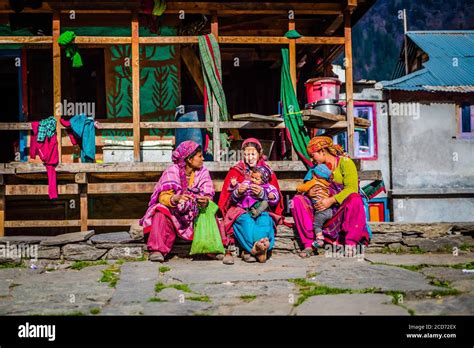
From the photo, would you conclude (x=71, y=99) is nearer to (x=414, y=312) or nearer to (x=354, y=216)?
(x=354, y=216)

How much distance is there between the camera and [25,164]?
775 centimetres

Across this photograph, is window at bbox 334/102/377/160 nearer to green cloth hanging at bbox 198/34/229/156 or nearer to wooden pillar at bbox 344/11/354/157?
wooden pillar at bbox 344/11/354/157

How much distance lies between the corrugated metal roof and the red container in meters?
7.84

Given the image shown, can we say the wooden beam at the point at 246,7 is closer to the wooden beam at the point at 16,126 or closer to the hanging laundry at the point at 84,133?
the hanging laundry at the point at 84,133

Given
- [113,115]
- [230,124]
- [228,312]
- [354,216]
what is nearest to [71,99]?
[113,115]

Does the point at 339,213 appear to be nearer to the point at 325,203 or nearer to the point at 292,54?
the point at 325,203

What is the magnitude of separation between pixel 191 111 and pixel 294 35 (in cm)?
252

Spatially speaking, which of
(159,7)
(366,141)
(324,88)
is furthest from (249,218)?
(366,141)

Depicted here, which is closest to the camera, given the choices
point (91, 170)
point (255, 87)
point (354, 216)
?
point (354, 216)

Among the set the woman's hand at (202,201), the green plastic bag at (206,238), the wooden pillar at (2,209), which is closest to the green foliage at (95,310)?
the green plastic bag at (206,238)

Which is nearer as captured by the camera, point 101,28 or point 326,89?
point 326,89

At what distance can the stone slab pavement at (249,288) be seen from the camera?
4.02 m

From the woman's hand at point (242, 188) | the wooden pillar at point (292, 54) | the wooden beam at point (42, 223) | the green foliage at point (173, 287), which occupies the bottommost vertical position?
the green foliage at point (173, 287)

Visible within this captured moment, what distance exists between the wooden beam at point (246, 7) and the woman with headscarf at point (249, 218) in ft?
9.10
